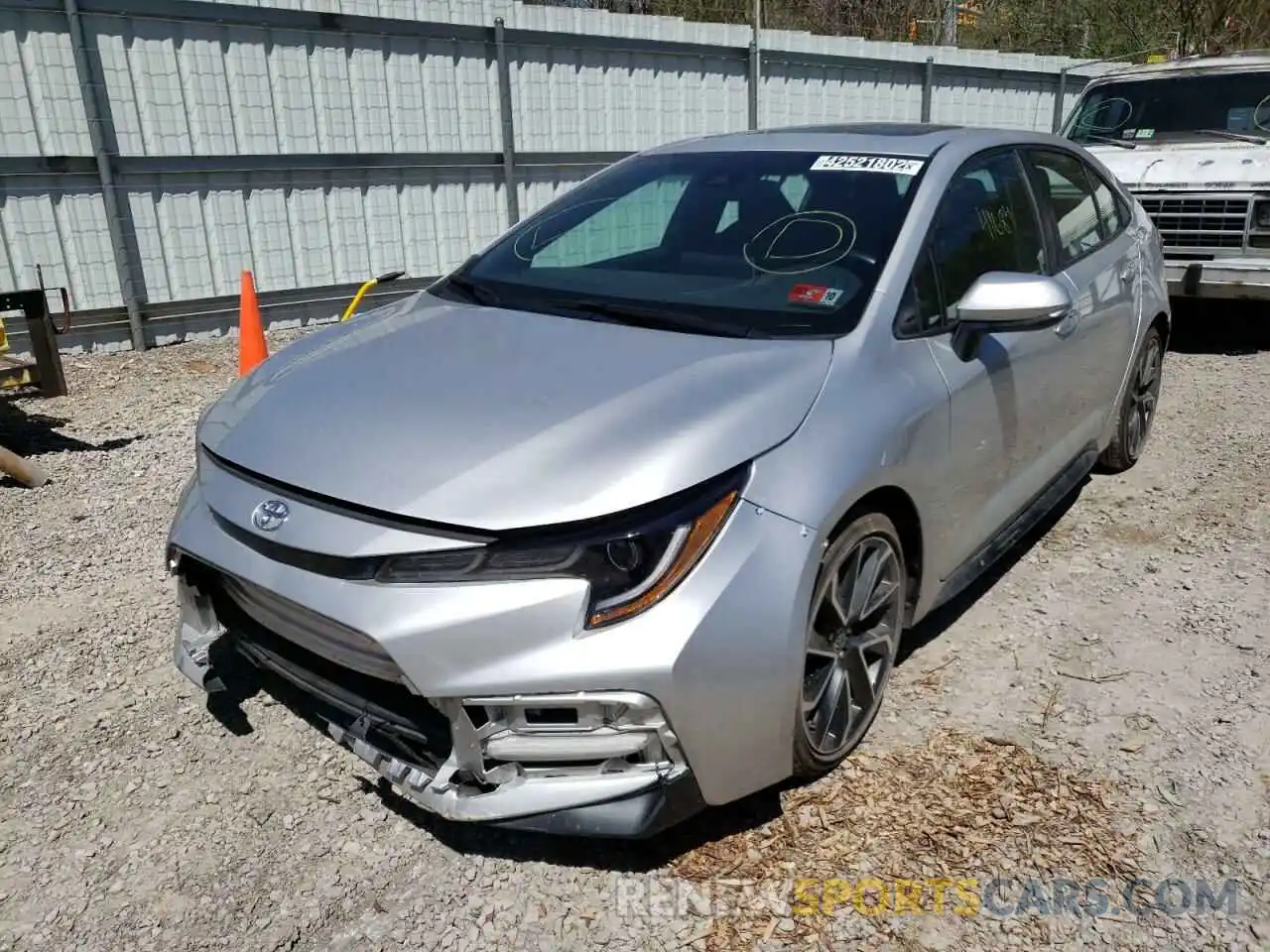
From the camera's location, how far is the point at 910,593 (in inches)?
116

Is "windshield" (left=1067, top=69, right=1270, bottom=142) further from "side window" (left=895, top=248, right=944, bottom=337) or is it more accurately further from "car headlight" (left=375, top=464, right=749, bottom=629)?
"car headlight" (left=375, top=464, right=749, bottom=629)

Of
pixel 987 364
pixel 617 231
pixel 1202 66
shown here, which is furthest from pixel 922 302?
pixel 1202 66

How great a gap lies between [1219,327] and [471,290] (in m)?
7.31

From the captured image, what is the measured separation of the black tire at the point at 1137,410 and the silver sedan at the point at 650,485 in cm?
133

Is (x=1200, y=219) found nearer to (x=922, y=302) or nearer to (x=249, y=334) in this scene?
(x=922, y=302)

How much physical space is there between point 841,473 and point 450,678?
1.03 meters

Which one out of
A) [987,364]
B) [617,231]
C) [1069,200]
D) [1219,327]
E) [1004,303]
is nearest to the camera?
[1004,303]

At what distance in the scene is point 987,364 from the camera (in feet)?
10.2

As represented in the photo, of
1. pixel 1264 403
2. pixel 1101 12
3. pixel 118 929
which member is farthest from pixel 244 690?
pixel 1101 12

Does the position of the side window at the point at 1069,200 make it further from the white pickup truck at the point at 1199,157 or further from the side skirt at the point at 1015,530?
the white pickup truck at the point at 1199,157

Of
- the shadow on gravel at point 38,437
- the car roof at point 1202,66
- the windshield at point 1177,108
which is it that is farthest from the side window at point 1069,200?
the shadow on gravel at point 38,437

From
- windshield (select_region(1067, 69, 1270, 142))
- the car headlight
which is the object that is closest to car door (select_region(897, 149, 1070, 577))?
the car headlight

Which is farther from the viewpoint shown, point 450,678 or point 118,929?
point 118,929

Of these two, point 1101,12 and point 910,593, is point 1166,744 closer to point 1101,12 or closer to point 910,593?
point 910,593
